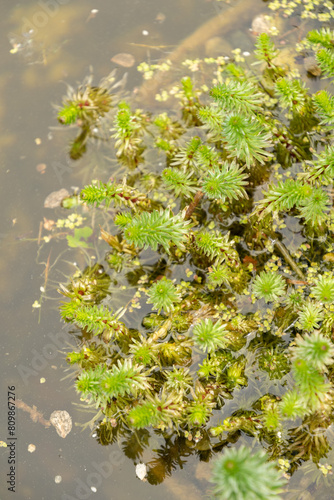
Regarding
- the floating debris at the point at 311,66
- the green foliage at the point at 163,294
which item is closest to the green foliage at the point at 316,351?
the green foliage at the point at 163,294

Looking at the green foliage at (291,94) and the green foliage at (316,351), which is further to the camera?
the green foliage at (291,94)

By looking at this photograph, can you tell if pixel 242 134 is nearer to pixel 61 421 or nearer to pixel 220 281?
pixel 220 281

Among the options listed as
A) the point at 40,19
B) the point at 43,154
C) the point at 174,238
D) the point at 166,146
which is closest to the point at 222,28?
the point at 166,146

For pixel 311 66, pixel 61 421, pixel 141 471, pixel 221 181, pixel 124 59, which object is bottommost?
pixel 141 471

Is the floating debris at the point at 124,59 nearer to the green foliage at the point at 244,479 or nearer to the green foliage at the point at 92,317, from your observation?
the green foliage at the point at 92,317

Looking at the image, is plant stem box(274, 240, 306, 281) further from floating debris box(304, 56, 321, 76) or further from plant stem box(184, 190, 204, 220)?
floating debris box(304, 56, 321, 76)

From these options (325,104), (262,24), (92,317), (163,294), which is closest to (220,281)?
(163,294)
